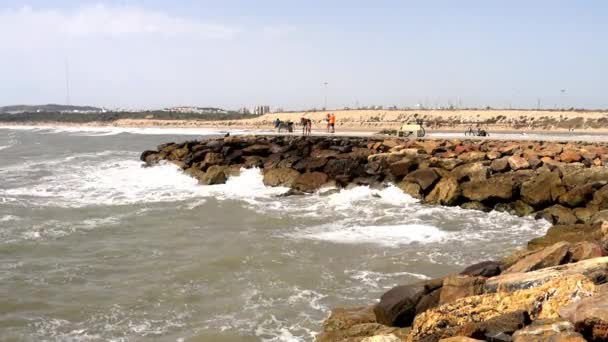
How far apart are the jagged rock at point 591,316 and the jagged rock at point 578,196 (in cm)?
950

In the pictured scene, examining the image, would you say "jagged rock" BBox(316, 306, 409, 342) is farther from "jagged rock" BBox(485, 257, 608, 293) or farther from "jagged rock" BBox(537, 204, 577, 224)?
"jagged rock" BBox(537, 204, 577, 224)

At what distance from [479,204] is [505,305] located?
981 centimetres

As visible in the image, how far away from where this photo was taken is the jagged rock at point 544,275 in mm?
5336

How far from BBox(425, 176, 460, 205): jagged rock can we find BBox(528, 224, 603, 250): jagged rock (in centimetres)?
613

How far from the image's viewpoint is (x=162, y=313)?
7.61 m

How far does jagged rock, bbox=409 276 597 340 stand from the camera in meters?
4.91

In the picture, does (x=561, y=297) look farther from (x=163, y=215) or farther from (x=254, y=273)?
(x=163, y=215)

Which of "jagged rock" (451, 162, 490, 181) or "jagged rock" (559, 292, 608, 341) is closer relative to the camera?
"jagged rock" (559, 292, 608, 341)

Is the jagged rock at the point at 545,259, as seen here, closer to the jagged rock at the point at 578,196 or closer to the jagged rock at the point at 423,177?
the jagged rock at the point at 578,196

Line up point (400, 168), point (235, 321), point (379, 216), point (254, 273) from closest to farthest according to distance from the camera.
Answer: point (235, 321), point (254, 273), point (379, 216), point (400, 168)

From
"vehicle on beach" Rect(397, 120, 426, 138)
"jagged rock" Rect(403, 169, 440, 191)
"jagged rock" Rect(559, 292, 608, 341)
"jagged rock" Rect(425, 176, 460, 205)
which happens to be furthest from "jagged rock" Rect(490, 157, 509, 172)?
"jagged rock" Rect(559, 292, 608, 341)

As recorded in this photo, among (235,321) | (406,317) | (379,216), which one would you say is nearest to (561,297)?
(406,317)

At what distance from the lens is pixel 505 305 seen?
17.0ft

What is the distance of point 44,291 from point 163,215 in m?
6.13
